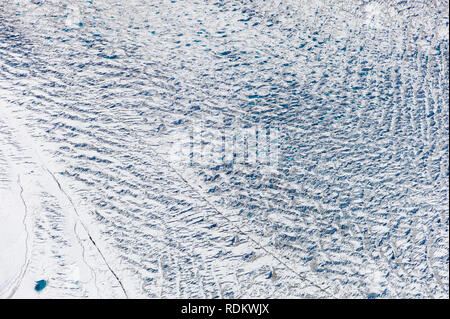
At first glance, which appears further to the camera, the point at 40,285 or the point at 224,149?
the point at 224,149

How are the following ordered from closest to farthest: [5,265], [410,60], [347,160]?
[5,265] < [347,160] < [410,60]

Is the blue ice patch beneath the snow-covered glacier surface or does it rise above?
beneath

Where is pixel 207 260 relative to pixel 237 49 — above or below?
below

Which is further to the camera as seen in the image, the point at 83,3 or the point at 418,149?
the point at 83,3

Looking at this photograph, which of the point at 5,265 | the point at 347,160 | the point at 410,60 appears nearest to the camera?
the point at 5,265

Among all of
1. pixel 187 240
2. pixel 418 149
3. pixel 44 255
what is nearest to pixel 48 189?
pixel 44 255

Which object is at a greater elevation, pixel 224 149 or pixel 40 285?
pixel 224 149

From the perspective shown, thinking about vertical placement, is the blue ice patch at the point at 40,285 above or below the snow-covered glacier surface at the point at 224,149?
below

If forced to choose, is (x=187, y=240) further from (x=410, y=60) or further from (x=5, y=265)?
(x=410, y=60)
